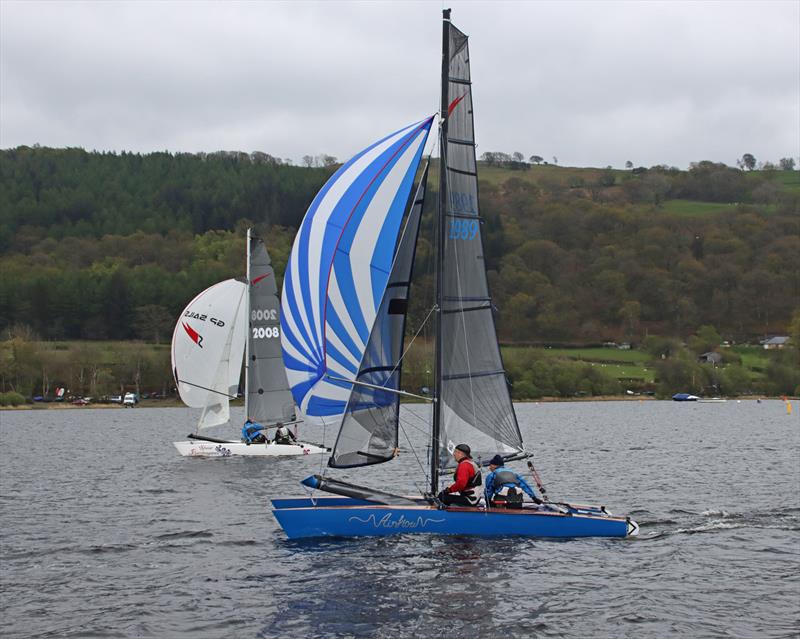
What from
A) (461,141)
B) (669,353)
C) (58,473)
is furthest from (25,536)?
(669,353)

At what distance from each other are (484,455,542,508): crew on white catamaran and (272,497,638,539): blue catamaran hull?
0.30 metres

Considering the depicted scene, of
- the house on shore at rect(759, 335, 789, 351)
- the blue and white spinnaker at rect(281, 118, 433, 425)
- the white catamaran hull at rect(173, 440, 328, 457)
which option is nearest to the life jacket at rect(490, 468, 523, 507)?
the blue and white spinnaker at rect(281, 118, 433, 425)

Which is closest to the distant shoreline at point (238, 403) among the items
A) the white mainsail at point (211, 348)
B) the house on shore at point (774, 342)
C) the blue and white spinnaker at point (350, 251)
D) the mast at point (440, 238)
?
the house on shore at point (774, 342)

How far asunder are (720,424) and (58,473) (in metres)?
51.7

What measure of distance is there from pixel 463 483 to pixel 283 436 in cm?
2133

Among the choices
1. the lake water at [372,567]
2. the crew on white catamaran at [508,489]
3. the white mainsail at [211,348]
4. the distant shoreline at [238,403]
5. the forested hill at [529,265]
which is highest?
the forested hill at [529,265]

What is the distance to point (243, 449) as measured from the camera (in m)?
41.4

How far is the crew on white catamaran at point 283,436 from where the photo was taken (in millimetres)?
42219

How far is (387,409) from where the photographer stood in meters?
22.7

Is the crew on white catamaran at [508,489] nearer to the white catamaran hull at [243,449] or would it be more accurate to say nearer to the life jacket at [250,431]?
the white catamaran hull at [243,449]

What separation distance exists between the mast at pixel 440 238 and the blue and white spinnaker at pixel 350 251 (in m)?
0.46

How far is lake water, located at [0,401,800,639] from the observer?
1716 centimetres

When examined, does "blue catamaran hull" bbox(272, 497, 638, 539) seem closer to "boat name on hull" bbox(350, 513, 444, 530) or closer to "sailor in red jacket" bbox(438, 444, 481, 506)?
"boat name on hull" bbox(350, 513, 444, 530)

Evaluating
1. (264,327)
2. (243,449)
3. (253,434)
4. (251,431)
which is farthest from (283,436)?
(264,327)
